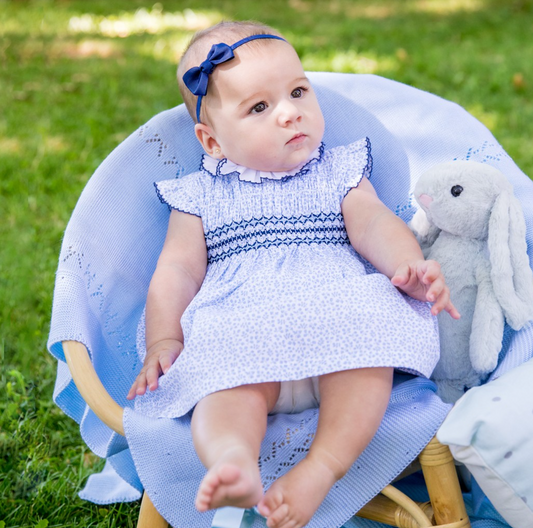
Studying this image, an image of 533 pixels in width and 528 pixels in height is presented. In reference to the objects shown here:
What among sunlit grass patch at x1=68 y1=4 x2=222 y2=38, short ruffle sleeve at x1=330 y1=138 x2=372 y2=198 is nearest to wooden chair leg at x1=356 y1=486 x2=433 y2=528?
short ruffle sleeve at x1=330 y1=138 x2=372 y2=198

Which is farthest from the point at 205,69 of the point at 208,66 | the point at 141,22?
the point at 141,22

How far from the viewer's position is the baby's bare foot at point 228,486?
109 cm

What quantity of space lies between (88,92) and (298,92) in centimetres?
249

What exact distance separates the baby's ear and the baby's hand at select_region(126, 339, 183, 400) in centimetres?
49

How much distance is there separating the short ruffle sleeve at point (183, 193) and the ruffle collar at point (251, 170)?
5 cm

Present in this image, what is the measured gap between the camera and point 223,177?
68.4 inches

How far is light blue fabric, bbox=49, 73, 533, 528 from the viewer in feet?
5.12

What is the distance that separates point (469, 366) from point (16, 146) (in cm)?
251

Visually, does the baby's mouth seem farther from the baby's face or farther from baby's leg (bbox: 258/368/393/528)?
baby's leg (bbox: 258/368/393/528)

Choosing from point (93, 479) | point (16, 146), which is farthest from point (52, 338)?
point (16, 146)

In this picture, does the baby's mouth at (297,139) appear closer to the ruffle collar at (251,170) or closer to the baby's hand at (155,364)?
the ruffle collar at (251,170)

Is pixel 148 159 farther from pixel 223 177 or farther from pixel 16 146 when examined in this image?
pixel 16 146

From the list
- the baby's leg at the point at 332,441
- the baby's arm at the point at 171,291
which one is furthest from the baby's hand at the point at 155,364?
the baby's leg at the point at 332,441

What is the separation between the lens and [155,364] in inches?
57.3
